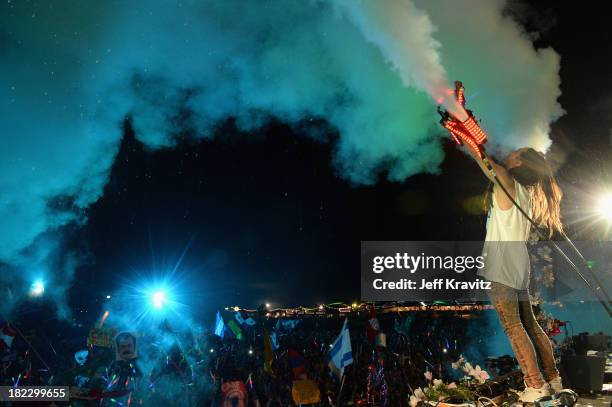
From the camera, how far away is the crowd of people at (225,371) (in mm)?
13250

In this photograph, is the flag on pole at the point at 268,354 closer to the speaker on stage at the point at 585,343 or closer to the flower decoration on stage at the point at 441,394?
the speaker on stage at the point at 585,343

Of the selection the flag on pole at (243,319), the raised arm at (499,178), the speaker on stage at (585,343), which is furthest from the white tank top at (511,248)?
the flag on pole at (243,319)

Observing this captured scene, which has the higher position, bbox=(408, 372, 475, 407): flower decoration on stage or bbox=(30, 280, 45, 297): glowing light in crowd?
bbox=(30, 280, 45, 297): glowing light in crowd

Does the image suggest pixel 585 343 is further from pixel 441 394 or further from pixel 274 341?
Result: pixel 274 341

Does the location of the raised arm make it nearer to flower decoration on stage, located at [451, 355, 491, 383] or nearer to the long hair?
the long hair

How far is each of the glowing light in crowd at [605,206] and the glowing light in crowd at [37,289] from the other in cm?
2630

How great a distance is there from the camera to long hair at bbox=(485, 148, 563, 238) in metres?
4.41

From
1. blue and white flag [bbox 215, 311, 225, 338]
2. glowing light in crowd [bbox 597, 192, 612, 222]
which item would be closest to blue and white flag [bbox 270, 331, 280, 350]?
blue and white flag [bbox 215, 311, 225, 338]

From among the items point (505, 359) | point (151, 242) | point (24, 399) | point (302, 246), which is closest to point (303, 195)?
point (302, 246)

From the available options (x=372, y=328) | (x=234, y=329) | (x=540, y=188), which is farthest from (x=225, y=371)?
(x=540, y=188)

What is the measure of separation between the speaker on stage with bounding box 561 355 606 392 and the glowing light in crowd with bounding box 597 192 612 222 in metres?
9.52

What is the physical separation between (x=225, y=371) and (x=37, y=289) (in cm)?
1675

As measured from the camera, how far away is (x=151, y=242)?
1448 inches

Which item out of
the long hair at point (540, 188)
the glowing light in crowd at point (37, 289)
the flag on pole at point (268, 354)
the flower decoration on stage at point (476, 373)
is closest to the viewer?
the long hair at point (540, 188)
